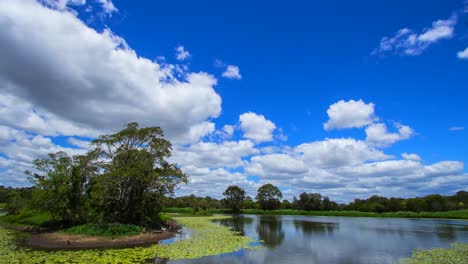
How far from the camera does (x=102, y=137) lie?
29094 millimetres

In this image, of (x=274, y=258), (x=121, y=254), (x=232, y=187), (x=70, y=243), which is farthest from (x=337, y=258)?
(x=232, y=187)

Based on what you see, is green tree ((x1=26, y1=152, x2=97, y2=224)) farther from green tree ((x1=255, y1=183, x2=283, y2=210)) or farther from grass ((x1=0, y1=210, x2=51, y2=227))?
green tree ((x1=255, y1=183, x2=283, y2=210))

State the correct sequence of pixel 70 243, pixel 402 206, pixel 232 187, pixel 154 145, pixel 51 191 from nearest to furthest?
1. pixel 70 243
2. pixel 51 191
3. pixel 154 145
4. pixel 402 206
5. pixel 232 187

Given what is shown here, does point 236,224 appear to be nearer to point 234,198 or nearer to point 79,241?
point 79,241

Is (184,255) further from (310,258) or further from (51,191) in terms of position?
(51,191)

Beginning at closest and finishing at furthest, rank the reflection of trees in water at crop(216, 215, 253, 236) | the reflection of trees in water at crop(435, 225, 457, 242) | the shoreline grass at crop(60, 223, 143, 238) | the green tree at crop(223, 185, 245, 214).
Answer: the shoreline grass at crop(60, 223, 143, 238) < the reflection of trees in water at crop(435, 225, 457, 242) < the reflection of trees in water at crop(216, 215, 253, 236) < the green tree at crop(223, 185, 245, 214)

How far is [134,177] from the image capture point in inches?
1092

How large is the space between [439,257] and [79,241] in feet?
81.2

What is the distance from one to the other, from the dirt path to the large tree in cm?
528

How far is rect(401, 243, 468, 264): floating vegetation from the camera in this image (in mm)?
15731

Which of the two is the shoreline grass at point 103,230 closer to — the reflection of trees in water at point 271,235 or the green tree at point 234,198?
the reflection of trees in water at point 271,235

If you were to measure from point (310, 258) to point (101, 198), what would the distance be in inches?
787

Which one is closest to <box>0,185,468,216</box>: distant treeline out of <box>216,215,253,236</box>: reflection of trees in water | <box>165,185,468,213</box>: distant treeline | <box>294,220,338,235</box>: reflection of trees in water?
<box>165,185,468,213</box>: distant treeline

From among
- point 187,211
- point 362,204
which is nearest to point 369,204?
point 362,204
